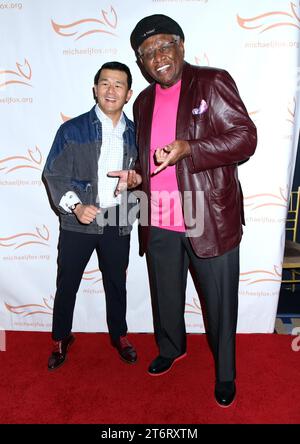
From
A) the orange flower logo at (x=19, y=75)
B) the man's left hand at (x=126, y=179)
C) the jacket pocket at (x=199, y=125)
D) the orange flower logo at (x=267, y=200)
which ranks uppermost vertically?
the orange flower logo at (x=19, y=75)

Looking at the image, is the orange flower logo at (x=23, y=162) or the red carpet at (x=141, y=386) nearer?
the red carpet at (x=141, y=386)

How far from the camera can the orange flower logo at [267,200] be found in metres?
2.36

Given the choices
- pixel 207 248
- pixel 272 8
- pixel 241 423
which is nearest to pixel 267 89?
pixel 272 8

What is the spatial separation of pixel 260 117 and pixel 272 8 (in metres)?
0.59

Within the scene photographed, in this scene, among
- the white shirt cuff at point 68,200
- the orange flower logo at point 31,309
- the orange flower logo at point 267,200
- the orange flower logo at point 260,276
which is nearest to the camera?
the white shirt cuff at point 68,200

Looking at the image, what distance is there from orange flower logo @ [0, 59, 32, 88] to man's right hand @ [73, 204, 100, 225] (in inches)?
37.1

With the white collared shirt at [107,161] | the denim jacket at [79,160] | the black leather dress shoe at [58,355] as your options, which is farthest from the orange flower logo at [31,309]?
the white collared shirt at [107,161]

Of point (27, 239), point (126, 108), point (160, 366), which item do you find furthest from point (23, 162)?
point (160, 366)

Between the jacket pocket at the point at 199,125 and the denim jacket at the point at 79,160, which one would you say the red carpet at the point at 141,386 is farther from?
the jacket pocket at the point at 199,125

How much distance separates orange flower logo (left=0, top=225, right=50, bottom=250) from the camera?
2.52 metres

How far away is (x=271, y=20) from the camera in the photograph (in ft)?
6.92

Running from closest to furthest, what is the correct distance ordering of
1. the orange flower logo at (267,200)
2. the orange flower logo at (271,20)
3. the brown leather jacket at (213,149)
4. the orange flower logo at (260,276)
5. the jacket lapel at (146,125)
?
1. the brown leather jacket at (213,149)
2. the jacket lapel at (146,125)
3. the orange flower logo at (271,20)
4. the orange flower logo at (267,200)
5. the orange flower logo at (260,276)

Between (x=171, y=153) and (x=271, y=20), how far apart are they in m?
1.22

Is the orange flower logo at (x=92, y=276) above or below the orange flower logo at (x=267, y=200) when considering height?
below
